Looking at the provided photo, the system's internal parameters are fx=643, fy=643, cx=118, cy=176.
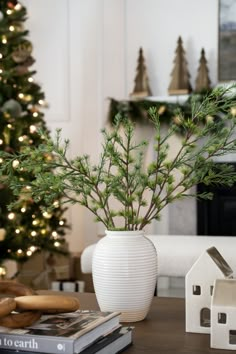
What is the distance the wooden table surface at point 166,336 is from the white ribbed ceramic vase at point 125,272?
7 centimetres

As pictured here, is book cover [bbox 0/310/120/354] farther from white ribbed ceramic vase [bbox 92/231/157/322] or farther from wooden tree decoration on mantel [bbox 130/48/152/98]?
wooden tree decoration on mantel [bbox 130/48/152/98]

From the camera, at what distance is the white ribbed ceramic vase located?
1.55 m

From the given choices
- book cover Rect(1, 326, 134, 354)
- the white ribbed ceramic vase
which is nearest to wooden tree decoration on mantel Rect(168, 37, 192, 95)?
the white ribbed ceramic vase

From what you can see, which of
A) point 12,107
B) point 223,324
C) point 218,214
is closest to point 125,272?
point 223,324

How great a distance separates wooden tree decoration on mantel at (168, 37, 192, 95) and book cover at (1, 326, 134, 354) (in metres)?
3.29

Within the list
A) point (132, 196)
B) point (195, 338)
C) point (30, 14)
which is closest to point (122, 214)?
point (132, 196)

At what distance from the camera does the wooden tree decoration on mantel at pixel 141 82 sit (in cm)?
464

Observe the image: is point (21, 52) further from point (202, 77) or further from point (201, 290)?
point (201, 290)

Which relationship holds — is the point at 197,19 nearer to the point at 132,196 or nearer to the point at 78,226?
the point at 78,226

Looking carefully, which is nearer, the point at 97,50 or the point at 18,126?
the point at 18,126

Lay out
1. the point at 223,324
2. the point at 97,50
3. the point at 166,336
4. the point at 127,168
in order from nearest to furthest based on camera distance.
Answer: the point at 223,324 → the point at 166,336 → the point at 127,168 → the point at 97,50

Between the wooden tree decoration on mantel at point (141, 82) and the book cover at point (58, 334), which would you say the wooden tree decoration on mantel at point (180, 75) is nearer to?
the wooden tree decoration on mantel at point (141, 82)

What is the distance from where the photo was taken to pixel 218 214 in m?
4.52

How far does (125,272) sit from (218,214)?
3053 mm
